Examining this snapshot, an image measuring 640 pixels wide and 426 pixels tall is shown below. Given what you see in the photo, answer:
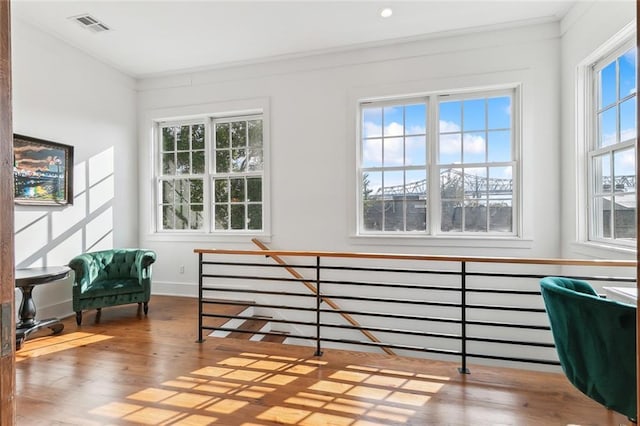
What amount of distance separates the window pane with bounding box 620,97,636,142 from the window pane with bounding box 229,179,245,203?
4.02 m

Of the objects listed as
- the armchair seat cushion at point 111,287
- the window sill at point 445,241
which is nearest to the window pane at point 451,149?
the window sill at point 445,241

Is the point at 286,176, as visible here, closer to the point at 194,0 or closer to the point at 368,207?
the point at 368,207

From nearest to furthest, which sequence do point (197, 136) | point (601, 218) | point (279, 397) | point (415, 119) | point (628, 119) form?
point (279, 397) < point (628, 119) < point (601, 218) < point (415, 119) < point (197, 136)

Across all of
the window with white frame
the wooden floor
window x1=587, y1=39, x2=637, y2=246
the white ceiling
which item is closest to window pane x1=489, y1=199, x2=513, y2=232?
the window with white frame

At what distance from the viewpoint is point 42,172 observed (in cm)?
361

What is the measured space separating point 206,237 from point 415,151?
118 inches

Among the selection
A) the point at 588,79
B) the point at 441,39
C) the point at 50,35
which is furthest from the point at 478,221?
the point at 50,35

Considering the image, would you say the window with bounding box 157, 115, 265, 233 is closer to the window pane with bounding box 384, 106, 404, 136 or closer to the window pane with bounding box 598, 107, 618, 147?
the window pane with bounding box 384, 106, 404, 136

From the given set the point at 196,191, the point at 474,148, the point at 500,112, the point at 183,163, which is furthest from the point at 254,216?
the point at 500,112

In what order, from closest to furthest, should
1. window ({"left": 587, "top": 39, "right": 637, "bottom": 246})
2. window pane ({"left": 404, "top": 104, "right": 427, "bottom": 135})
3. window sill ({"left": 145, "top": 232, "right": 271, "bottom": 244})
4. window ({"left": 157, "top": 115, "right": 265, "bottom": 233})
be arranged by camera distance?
window ({"left": 587, "top": 39, "right": 637, "bottom": 246}) → window pane ({"left": 404, "top": 104, "right": 427, "bottom": 135}) → window sill ({"left": 145, "top": 232, "right": 271, "bottom": 244}) → window ({"left": 157, "top": 115, "right": 265, "bottom": 233})

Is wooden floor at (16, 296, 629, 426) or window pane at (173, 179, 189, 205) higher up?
window pane at (173, 179, 189, 205)

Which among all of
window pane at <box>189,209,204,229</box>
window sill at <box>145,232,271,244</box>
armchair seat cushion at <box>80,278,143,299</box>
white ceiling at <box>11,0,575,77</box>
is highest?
white ceiling at <box>11,0,575,77</box>

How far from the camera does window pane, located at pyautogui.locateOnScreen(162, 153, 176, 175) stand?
4.93 meters

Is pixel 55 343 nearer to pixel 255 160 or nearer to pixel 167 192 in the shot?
pixel 167 192
